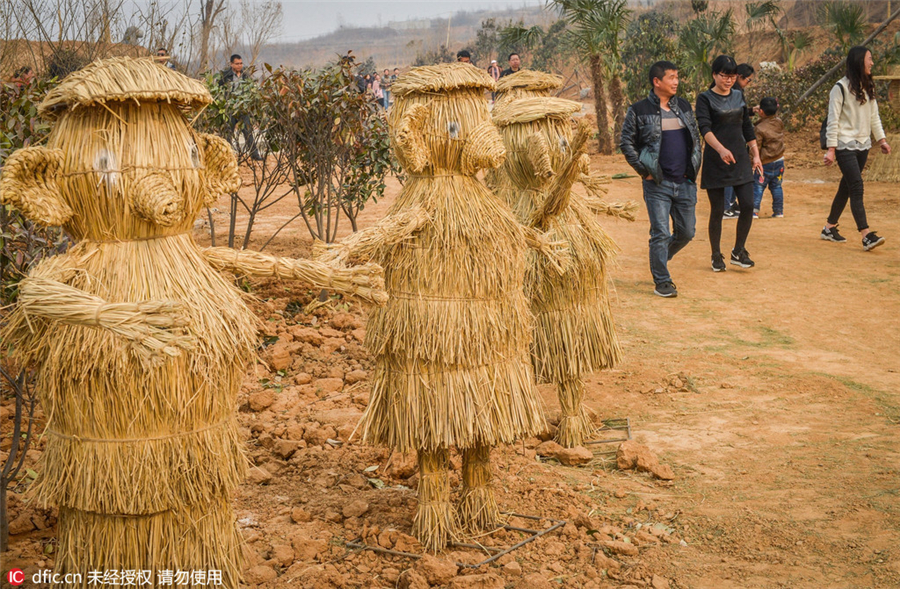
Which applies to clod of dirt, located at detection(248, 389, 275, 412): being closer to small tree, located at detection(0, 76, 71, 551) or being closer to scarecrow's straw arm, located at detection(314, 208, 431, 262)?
small tree, located at detection(0, 76, 71, 551)

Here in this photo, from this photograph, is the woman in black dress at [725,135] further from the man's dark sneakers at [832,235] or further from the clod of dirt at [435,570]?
the clod of dirt at [435,570]

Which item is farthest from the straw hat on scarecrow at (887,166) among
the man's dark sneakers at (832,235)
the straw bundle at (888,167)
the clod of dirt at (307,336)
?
the clod of dirt at (307,336)

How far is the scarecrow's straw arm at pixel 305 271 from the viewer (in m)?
2.92

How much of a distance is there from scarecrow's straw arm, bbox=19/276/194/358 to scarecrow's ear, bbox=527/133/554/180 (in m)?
2.60

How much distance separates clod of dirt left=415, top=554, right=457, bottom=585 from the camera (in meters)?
3.41

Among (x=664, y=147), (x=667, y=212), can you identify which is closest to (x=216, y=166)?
(x=664, y=147)

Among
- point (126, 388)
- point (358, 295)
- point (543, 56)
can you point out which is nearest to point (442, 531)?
point (358, 295)

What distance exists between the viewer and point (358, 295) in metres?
2.97

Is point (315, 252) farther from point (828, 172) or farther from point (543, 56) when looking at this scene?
point (543, 56)

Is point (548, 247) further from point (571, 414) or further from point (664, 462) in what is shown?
point (664, 462)

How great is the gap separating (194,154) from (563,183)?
1905 millimetres

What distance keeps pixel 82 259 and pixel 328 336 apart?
413cm

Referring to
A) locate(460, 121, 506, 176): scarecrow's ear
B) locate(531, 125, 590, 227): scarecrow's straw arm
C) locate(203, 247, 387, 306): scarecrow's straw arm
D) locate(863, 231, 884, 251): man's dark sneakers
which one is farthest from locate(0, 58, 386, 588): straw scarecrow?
locate(863, 231, 884, 251): man's dark sneakers

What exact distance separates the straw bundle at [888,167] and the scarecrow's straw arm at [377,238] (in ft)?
41.4
